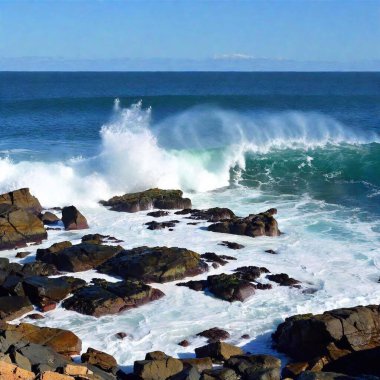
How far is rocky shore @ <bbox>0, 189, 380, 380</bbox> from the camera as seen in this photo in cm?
1182

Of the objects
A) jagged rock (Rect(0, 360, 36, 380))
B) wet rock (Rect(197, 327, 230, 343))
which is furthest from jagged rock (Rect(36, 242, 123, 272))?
jagged rock (Rect(0, 360, 36, 380))

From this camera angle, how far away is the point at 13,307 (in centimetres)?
1510

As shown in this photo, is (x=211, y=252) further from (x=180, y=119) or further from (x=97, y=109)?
(x=97, y=109)

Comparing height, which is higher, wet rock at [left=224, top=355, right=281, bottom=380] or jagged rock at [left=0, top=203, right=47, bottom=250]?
jagged rock at [left=0, top=203, right=47, bottom=250]

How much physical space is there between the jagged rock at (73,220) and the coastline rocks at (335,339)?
10756 millimetres

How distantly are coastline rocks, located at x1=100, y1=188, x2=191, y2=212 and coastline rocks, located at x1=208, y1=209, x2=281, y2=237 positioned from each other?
3359 millimetres

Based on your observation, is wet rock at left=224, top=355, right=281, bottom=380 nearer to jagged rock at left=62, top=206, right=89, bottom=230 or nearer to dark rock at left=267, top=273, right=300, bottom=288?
dark rock at left=267, top=273, right=300, bottom=288

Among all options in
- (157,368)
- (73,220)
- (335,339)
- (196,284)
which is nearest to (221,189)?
(73,220)

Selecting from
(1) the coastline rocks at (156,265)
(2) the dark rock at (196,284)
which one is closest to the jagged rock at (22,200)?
(1) the coastline rocks at (156,265)

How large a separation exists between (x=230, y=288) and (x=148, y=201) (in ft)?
31.2

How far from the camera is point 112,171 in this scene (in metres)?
29.1

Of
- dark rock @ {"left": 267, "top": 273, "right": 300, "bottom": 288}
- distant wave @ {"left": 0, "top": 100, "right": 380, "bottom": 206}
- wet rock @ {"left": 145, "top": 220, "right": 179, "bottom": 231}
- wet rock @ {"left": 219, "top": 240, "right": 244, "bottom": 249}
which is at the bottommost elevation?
dark rock @ {"left": 267, "top": 273, "right": 300, "bottom": 288}

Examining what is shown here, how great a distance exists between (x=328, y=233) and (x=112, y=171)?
1111 centimetres

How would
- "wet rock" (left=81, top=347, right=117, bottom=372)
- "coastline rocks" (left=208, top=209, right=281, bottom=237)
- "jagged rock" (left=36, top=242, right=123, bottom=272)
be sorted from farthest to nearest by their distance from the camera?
"coastline rocks" (left=208, top=209, right=281, bottom=237) → "jagged rock" (left=36, top=242, right=123, bottom=272) → "wet rock" (left=81, top=347, right=117, bottom=372)
